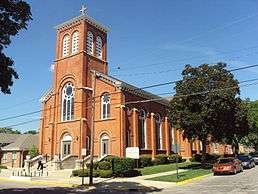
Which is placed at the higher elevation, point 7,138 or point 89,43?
point 89,43

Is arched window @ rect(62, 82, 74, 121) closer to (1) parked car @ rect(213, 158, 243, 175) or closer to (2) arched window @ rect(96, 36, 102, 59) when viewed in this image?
(2) arched window @ rect(96, 36, 102, 59)

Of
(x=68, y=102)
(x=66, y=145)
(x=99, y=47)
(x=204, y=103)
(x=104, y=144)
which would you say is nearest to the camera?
(x=204, y=103)

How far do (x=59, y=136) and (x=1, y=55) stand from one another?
86.9ft

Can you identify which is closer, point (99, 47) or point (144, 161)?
point (144, 161)

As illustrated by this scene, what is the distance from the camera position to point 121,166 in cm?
2941

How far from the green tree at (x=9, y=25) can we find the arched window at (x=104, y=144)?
23971mm

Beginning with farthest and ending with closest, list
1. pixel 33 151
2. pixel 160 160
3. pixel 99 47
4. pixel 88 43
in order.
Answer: pixel 33 151 < pixel 99 47 < pixel 88 43 < pixel 160 160

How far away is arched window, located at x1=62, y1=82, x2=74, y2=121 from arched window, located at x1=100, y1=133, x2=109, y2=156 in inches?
194

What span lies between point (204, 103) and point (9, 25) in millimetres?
21543

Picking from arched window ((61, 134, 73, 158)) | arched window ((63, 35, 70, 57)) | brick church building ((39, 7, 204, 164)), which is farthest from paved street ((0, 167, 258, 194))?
arched window ((63, 35, 70, 57))

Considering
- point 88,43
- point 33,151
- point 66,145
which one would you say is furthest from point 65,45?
point 33,151

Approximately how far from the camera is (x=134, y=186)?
23000mm

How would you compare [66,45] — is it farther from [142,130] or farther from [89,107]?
[142,130]

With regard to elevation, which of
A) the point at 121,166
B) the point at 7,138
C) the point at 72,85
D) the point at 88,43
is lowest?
the point at 121,166
